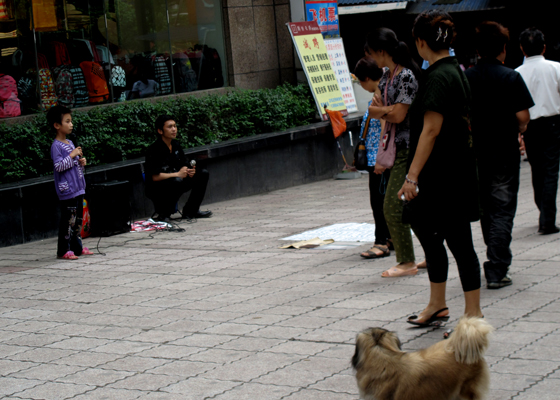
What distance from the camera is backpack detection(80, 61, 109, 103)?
37.3 ft

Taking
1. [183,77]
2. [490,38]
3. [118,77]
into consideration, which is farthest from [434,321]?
[183,77]

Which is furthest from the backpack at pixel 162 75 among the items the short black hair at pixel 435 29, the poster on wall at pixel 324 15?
the short black hair at pixel 435 29

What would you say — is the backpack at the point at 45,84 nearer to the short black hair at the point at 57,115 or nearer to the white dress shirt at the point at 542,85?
the short black hair at the point at 57,115

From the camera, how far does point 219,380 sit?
3943 millimetres

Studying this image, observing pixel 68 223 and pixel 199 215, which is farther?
pixel 199 215

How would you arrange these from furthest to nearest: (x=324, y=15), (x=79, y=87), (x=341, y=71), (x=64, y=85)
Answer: (x=341, y=71)
(x=324, y=15)
(x=79, y=87)
(x=64, y=85)

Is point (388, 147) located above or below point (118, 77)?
below

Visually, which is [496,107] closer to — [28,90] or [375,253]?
[375,253]

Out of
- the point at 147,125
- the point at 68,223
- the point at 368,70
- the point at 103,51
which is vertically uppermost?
the point at 103,51

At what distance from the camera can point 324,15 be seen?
1409 centimetres

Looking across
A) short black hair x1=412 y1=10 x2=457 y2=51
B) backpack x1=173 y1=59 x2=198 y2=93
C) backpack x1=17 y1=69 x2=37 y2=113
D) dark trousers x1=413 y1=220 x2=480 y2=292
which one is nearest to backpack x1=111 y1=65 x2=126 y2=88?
backpack x1=173 y1=59 x2=198 y2=93

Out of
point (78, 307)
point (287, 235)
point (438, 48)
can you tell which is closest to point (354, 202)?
point (287, 235)

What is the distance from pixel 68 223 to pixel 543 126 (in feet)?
15.9

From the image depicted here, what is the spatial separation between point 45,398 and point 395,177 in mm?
3117
